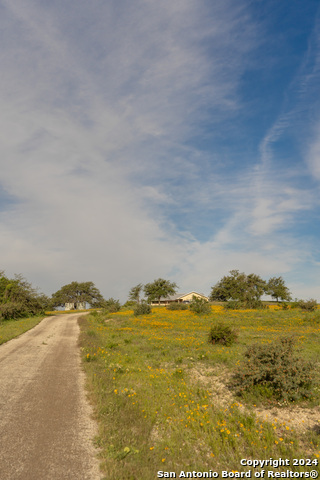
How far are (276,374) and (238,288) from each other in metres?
74.4

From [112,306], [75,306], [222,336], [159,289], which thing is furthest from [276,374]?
[75,306]

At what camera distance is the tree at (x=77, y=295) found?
9444 cm

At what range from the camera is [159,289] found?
7644 cm

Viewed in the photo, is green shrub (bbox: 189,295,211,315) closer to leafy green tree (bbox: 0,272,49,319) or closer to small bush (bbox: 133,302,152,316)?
small bush (bbox: 133,302,152,316)

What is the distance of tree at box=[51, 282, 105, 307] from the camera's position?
94.4m

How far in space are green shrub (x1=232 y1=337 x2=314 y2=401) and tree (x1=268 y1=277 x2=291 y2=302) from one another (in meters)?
74.7

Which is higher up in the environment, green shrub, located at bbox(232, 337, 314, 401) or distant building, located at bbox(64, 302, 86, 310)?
distant building, located at bbox(64, 302, 86, 310)

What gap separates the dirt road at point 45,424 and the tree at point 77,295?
88.5 metres

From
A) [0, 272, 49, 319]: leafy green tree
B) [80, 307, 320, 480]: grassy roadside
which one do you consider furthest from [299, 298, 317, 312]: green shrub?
[0, 272, 49, 319]: leafy green tree

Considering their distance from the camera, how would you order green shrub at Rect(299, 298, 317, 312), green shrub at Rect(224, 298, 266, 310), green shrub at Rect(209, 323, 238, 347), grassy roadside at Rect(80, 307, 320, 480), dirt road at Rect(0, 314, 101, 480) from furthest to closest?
1. green shrub at Rect(224, 298, 266, 310)
2. green shrub at Rect(299, 298, 317, 312)
3. green shrub at Rect(209, 323, 238, 347)
4. grassy roadside at Rect(80, 307, 320, 480)
5. dirt road at Rect(0, 314, 101, 480)

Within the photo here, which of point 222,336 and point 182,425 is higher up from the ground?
point 222,336

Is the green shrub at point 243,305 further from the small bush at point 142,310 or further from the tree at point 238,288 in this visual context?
the small bush at point 142,310

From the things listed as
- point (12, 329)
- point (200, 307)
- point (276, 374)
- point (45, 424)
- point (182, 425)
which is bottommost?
point (182, 425)

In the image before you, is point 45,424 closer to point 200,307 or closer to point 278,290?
point 200,307
